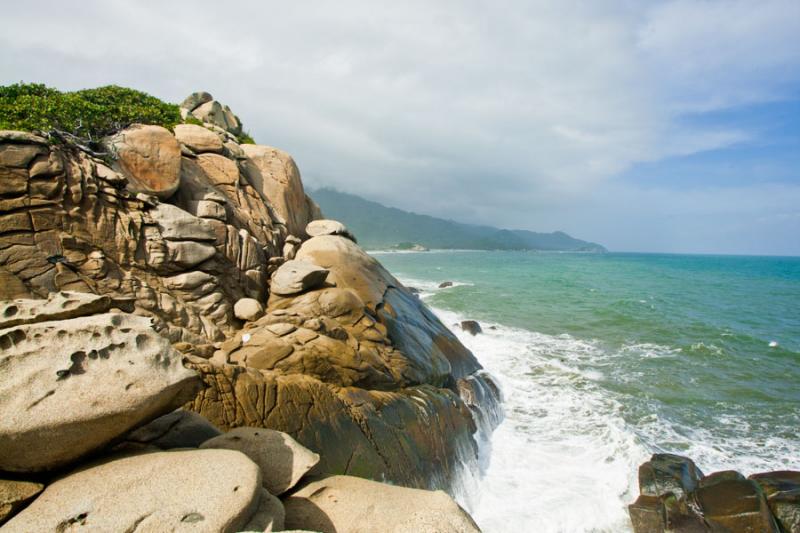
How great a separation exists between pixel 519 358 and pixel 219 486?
18808 mm

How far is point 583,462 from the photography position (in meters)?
12.2

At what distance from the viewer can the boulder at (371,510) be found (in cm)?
457

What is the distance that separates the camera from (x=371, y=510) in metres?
4.95

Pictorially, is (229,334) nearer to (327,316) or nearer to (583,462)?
(327,316)

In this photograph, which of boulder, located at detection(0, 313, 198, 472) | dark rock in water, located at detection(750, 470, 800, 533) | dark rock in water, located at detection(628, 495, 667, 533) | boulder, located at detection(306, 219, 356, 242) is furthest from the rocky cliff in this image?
dark rock in water, located at detection(750, 470, 800, 533)

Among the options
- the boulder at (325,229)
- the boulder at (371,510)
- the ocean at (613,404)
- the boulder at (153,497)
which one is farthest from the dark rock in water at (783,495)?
the boulder at (325,229)

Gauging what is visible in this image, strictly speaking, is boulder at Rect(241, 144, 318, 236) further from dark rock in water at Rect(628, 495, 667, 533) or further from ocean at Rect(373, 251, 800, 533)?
dark rock in water at Rect(628, 495, 667, 533)

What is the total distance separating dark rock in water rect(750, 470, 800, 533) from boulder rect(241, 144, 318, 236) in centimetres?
1686

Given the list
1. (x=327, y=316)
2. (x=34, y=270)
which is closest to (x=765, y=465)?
(x=327, y=316)

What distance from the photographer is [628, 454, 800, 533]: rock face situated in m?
8.84

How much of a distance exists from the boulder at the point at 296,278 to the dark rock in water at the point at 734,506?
37.9 ft

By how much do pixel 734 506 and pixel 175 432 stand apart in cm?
1205

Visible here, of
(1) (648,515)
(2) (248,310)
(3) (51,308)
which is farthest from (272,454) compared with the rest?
(1) (648,515)

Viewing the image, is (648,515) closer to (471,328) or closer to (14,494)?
(14,494)
